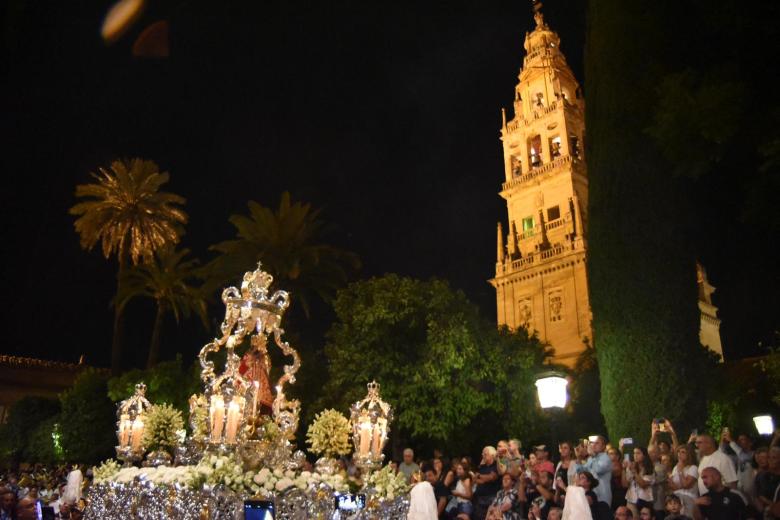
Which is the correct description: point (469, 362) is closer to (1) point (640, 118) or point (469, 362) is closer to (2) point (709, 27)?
(1) point (640, 118)

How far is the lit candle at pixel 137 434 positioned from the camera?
11.1 metres

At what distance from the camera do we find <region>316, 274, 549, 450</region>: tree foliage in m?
22.6

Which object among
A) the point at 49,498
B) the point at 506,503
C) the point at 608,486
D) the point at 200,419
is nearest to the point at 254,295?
the point at 200,419

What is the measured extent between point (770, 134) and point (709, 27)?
10.5ft

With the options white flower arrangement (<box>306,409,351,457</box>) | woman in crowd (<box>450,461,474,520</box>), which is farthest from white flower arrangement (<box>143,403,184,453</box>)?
woman in crowd (<box>450,461,474,520</box>)

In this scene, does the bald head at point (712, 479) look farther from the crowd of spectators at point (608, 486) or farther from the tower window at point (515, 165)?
the tower window at point (515, 165)

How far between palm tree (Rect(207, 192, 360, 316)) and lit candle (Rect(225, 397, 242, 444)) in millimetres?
18167

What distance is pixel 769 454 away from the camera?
28.9 ft

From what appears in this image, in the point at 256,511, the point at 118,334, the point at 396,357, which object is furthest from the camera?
the point at 118,334

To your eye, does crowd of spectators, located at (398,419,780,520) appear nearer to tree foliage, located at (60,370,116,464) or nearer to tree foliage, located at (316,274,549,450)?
tree foliage, located at (316,274,549,450)

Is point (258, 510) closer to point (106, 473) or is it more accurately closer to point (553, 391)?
point (106, 473)

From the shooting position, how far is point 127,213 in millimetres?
31781

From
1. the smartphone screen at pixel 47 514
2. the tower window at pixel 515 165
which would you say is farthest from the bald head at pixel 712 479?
the tower window at pixel 515 165

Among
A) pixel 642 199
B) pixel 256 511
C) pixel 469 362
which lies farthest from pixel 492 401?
pixel 256 511
